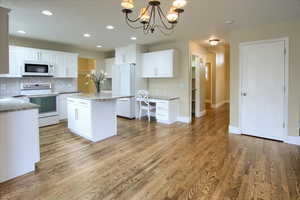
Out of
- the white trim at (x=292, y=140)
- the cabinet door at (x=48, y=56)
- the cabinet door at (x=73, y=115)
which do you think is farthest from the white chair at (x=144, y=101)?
the white trim at (x=292, y=140)

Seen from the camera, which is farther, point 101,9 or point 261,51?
point 261,51

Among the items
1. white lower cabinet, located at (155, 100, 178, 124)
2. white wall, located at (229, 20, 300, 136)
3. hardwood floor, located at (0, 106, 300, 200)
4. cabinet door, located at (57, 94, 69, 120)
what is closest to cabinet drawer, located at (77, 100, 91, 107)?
hardwood floor, located at (0, 106, 300, 200)

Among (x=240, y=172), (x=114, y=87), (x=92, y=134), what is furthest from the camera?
(x=114, y=87)

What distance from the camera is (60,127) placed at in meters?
4.84

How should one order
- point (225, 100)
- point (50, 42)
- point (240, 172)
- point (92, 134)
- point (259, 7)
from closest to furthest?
1. point (240, 172)
2. point (259, 7)
3. point (92, 134)
4. point (50, 42)
5. point (225, 100)

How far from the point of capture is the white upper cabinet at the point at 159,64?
525cm

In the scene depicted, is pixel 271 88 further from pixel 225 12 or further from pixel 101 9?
pixel 101 9

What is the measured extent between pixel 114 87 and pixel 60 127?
88.4 inches

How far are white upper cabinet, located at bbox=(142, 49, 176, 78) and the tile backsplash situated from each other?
8.85ft

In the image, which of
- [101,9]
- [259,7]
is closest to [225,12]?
[259,7]

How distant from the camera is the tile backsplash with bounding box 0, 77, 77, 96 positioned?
4.71 m

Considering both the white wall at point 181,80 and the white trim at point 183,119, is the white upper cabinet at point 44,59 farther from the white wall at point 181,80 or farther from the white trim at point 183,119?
the white trim at point 183,119

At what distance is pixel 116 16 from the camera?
3.31 m

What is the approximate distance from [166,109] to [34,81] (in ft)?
13.6
